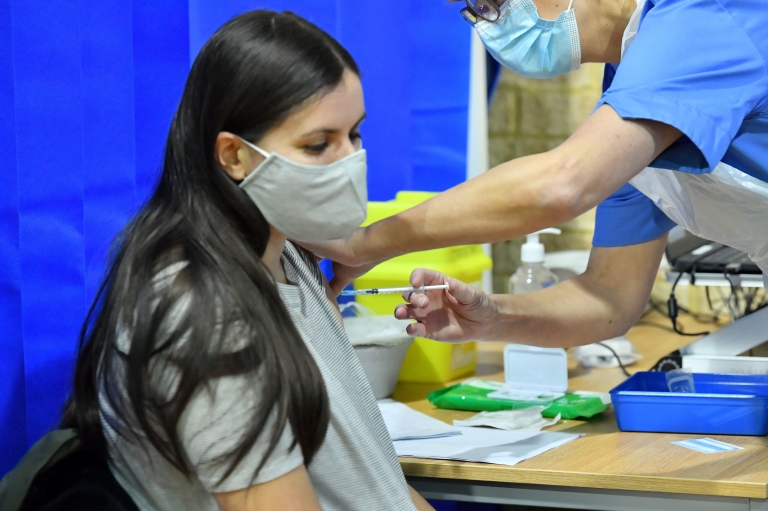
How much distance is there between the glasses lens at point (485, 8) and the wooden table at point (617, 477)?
2.37 feet

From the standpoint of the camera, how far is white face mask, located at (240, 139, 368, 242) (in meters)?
1.04

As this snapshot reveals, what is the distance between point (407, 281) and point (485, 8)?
2.12 ft

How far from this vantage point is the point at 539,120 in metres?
2.91

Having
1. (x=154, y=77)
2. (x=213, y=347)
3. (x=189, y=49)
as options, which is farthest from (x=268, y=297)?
(x=189, y=49)

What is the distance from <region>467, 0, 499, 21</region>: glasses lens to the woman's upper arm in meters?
0.86

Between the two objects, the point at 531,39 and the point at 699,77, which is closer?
the point at 699,77

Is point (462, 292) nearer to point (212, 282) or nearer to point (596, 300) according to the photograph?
point (596, 300)

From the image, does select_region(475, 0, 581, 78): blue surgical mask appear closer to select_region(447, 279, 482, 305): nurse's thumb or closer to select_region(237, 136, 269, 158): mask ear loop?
select_region(447, 279, 482, 305): nurse's thumb

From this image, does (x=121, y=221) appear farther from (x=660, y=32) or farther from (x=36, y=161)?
(x=660, y=32)

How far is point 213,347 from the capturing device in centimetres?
94

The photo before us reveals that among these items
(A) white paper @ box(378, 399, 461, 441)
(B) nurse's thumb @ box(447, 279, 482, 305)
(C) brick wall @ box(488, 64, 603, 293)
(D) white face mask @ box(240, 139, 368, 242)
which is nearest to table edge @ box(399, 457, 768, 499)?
(A) white paper @ box(378, 399, 461, 441)

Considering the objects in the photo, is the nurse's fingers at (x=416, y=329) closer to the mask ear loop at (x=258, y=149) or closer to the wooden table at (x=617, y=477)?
the wooden table at (x=617, y=477)

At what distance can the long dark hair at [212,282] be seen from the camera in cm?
95

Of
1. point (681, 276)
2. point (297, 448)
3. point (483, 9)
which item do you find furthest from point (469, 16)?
point (681, 276)
